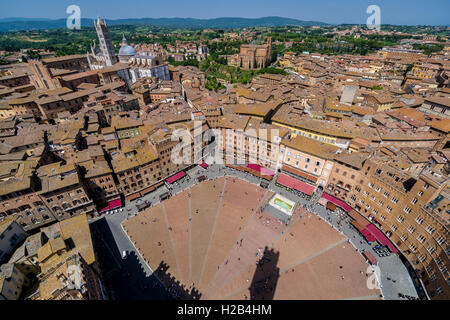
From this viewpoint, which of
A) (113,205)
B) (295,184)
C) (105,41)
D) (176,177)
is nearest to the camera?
(113,205)

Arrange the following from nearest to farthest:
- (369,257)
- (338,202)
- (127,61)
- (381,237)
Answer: (369,257)
(381,237)
(338,202)
(127,61)

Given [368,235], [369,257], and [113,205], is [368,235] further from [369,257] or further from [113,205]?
[113,205]

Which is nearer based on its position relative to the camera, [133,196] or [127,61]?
[133,196]

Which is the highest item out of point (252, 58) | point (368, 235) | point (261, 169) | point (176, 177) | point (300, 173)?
point (252, 58)

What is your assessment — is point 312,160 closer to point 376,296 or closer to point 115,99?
point 376,296

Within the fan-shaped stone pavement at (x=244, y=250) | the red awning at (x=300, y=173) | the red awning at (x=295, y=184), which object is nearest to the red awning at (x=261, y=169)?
the red awning at (x=295, y=184)

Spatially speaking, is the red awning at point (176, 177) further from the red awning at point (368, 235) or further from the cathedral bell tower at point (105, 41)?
the cathedral bell tower at point (105, 41)

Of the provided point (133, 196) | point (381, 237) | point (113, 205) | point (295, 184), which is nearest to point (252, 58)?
point (295, 184)
